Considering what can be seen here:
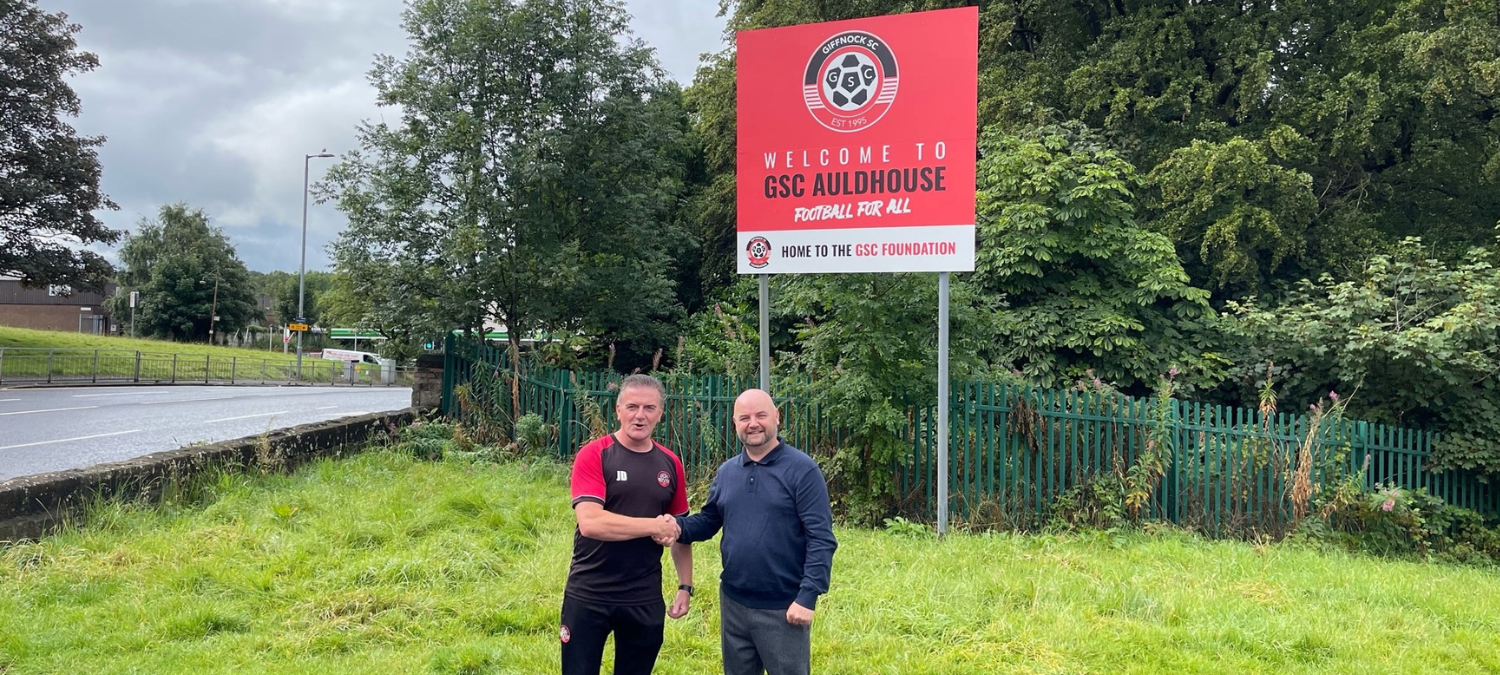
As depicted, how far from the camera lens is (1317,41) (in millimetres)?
14156

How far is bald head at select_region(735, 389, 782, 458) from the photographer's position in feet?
10.4

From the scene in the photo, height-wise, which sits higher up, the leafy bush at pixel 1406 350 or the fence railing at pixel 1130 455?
the leafy bush at pixel 1406 350

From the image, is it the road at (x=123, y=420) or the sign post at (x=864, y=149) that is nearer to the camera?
the sign post at (x=864, y=149)

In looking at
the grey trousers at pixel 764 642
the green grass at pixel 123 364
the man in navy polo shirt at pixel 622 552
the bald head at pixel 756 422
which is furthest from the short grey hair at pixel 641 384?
the green grass at pixel 123 364

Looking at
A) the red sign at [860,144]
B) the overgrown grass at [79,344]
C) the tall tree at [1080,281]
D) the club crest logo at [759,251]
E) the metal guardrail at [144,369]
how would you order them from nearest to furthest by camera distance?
the red sign at [860,144]
the club crest logo at [759,251]
the tall tree at [1080,281]
the metal guardrail at [144,369]
the overgrown grass at [79,344]

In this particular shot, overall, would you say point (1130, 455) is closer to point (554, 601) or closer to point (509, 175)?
point (554, 601)

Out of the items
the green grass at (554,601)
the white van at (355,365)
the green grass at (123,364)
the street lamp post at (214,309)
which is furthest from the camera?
the street lamp post at (214,309)

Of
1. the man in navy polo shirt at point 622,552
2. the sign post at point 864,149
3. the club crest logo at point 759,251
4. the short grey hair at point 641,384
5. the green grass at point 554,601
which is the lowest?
the green grass at point 554,601

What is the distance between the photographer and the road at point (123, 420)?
1034 cm

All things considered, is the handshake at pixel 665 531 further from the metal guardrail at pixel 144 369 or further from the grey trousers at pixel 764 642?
the metal guardrail at pixel 144 369

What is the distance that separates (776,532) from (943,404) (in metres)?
4.69

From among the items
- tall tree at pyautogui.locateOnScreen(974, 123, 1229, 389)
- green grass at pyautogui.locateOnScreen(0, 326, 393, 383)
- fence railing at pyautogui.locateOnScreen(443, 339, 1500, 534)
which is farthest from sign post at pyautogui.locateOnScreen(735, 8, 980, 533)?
green grass at pyautogui.locateOnScreen(0, 326, 393, 383)

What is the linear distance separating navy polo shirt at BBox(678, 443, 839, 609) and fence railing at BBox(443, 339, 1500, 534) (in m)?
5.14

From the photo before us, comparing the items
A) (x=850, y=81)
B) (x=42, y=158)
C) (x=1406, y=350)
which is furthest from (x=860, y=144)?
(x=42, y=158)
